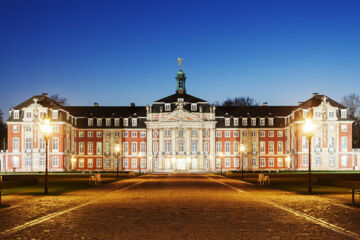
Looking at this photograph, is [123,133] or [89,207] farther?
[123,133]

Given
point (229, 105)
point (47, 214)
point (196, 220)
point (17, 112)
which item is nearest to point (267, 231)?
point (196, 220)

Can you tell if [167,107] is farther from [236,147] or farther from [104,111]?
[236,147]

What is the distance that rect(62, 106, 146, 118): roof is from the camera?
9562 cm

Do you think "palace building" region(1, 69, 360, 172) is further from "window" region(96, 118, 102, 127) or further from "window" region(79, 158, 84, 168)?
"window" region(96, 118, 102, 127)

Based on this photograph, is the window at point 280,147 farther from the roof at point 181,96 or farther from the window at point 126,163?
the window at point 126,163

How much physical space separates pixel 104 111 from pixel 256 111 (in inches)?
1194

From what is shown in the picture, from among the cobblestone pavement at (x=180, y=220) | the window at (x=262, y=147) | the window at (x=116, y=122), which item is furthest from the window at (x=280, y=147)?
the cobblestone pavement at (x=180, y=220)

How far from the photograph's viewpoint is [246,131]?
94.0m

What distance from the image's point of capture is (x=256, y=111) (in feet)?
313

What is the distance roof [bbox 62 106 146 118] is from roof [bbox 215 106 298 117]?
1621 centimetres

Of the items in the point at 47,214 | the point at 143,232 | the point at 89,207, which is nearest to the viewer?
the point at 143,232

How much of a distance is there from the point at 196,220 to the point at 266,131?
265 ft

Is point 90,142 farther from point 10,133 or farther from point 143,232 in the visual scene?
point 143,232

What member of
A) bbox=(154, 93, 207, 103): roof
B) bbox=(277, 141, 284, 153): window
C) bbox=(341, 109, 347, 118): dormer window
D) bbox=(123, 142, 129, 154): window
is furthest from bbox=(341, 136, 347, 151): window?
bbox=(123, 142, 129, 154): window
